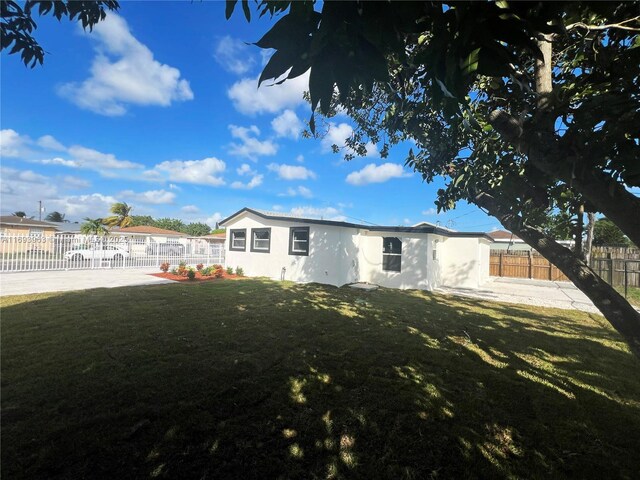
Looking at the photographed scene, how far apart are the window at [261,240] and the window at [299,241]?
137cm

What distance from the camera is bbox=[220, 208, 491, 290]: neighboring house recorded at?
12297 mm

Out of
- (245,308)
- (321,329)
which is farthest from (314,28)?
(245,308)

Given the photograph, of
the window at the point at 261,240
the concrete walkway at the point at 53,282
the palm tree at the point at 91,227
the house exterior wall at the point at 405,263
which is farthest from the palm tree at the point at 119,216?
the house exterior wall at the point at 405,263

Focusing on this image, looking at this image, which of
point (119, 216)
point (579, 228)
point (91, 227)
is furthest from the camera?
point (119, 216)

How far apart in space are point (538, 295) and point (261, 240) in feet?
38.6

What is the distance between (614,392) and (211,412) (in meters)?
4.73

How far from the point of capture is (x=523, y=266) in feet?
56.7

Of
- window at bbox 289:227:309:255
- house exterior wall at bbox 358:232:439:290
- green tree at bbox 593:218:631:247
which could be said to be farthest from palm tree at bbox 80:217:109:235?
green tree at bbox 593:218:631:247

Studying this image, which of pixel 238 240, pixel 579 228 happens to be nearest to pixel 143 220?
pixel 238 240

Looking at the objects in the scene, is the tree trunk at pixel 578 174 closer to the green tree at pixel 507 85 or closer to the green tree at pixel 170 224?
the green tree at pixel 507 85

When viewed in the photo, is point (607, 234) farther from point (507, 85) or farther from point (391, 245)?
point (507, 85)

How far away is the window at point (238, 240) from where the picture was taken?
1504 centimetres

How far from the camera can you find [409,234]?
12.8 metres

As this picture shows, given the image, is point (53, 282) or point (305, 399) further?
point (53, 282)
